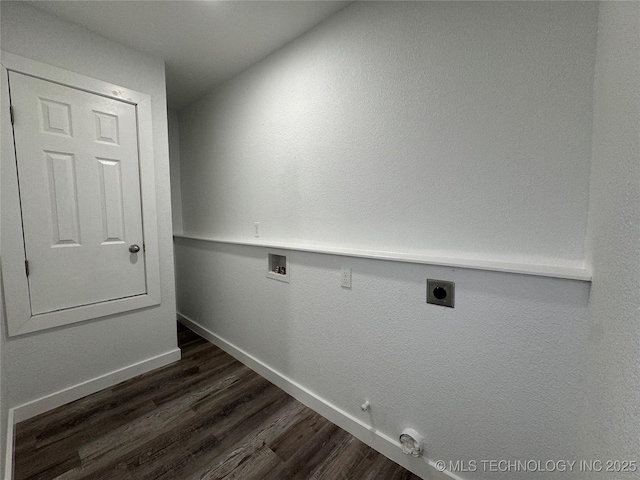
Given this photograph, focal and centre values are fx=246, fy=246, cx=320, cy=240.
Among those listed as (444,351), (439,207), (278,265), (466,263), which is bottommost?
(444,351)

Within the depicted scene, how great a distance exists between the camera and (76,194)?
5.42 ft

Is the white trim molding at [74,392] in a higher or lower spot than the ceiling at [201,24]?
lower

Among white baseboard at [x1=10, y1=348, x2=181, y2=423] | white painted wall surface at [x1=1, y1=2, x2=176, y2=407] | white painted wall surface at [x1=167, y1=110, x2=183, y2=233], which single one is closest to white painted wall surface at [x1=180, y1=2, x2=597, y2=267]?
white painted wall surface at [x1=1, y1=2, x2=176, y2=407]

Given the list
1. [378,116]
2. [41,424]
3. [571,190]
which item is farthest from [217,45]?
[41,424]

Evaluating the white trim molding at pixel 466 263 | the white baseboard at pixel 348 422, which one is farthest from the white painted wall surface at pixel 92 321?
the white trim molding at pixel 466 263

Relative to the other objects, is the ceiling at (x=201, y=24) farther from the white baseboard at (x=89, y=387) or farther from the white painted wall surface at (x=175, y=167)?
the white baseboard at (x=89, y=387)

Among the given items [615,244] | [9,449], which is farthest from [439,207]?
[9,449]

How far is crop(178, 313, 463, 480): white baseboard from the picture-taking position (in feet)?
3.92

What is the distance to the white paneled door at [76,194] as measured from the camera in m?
1.49

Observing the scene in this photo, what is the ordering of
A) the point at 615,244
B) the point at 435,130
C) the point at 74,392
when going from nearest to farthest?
the point at 615,244 → the point at 435,130 → the point at 74,392

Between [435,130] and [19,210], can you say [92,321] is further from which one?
[435,130]

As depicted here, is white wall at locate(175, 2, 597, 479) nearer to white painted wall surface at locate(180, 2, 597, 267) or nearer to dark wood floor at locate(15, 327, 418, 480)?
white painted wall surface at locate(180, 2, 597, 267)

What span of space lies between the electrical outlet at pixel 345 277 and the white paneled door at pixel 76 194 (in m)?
1.63

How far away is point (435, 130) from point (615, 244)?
0.75 metres
